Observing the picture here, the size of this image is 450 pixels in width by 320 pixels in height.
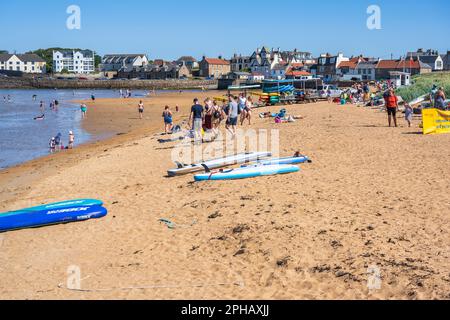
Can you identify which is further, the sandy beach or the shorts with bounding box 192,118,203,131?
the shorts with bounding box 192,118,203,131

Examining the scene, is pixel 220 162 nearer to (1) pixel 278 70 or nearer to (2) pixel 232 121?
(2) pixel 232 121

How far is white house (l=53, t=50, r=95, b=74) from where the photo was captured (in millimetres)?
159625

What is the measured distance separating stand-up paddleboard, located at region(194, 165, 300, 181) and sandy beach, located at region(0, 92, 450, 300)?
0.24 meters

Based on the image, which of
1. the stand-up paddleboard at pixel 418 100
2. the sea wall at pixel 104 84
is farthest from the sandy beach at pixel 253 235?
the sea wall at pixel 104 84

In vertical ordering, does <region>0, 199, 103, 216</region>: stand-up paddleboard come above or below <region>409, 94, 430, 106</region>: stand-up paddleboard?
below

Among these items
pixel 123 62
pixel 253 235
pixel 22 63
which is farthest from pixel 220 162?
pixel 22 63

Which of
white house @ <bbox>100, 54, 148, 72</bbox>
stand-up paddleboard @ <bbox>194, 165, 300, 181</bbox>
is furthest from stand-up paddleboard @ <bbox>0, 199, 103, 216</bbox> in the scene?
white house @ <bbox>100, 54, 148, 72</bbox>

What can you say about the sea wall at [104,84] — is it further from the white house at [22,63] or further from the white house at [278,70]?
the white house at [22,63]

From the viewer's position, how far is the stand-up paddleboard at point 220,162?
40.1 feet

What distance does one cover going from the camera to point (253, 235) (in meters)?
7.84

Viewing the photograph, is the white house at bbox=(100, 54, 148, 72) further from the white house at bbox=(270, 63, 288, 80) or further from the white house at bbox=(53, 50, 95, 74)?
the white house at bbox=(270, 63, 288, 80)

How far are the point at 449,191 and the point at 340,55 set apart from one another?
86.4 m

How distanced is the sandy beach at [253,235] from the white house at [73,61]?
156250mm
